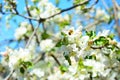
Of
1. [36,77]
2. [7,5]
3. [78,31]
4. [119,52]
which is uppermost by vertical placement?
[7,5]

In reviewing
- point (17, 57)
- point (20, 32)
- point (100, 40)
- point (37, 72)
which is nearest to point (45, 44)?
point (20, 32)

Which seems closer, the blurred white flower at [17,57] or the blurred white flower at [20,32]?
the blurred white flower at [17,57]

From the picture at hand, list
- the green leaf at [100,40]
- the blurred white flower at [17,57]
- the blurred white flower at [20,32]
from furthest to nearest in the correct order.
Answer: the blurred white flower at [20,32], the blurred white flower at [17,57], the green leaf at [100,40]

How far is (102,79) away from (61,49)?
0.33 meters

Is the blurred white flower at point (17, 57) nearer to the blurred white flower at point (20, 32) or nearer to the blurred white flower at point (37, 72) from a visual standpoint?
the blurred white flower at point (37, 72)

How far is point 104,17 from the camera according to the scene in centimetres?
682

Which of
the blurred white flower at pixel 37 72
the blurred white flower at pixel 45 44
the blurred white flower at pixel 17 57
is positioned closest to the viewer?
the blurred white flower at pixel 17 57

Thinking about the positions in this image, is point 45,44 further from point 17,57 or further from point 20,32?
point 17,57

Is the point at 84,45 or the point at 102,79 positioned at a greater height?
the point at 84,45

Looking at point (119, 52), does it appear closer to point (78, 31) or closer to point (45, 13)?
point (78, 31)

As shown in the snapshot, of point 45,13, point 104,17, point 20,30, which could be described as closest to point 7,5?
point 45,13

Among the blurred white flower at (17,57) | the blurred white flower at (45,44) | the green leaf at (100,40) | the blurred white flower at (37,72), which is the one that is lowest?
the blurred white flower at (37,72)

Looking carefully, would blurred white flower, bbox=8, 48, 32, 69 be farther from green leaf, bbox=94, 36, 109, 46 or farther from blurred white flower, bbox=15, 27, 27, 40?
blurred white flower, bbox=15, 27, 27, 40

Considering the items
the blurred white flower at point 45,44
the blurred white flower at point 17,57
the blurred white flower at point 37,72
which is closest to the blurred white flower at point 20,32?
the blurred white flower at point 45,44
